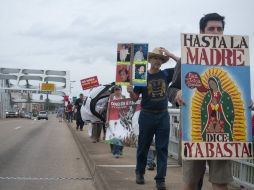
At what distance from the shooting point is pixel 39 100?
4564 inches

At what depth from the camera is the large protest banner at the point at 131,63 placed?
6777mm

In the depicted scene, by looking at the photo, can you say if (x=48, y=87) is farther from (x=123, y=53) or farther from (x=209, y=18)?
(x=209, y=18)

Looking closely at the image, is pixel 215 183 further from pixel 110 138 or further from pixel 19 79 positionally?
pixel 19 79

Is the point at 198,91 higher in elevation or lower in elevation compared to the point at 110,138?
higher

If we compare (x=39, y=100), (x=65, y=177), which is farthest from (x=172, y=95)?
(x=39, y=100)

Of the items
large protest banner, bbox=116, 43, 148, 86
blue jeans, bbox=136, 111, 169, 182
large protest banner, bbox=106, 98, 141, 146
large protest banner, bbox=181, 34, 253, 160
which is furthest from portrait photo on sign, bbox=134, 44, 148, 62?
large protest banner, bbox=181, 34, 253, 160

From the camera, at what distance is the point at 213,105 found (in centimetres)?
402

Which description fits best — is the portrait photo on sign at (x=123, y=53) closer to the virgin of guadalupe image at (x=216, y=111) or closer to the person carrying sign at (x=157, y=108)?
the person carrying sign at (x=157, y=108)

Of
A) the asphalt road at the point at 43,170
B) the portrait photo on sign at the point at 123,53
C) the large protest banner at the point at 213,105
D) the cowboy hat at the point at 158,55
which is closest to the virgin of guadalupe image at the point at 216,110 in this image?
the large protest banner at the point at 213,105

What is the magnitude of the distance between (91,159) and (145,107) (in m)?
4.28

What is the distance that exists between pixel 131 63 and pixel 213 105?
136 inches

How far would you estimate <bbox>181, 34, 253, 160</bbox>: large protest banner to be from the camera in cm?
400

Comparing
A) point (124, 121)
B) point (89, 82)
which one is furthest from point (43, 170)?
point (89, 82)

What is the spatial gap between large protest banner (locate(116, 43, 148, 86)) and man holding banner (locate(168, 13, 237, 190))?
244 centimetres
